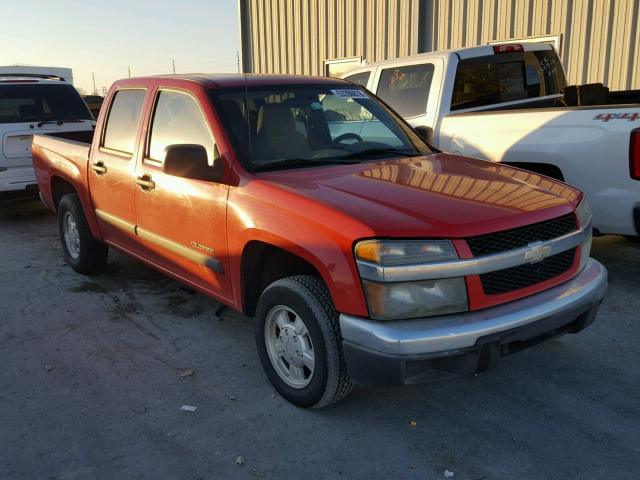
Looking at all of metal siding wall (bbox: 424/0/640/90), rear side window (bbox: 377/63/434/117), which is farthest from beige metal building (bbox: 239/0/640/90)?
rear side window (bbox: 377/63/434/117)

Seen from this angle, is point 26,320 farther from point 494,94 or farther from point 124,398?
point 494,94

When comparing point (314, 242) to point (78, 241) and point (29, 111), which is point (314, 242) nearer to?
point (78, 241)

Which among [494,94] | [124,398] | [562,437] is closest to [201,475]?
[124,398]

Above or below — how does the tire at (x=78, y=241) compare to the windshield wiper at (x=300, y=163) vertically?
below

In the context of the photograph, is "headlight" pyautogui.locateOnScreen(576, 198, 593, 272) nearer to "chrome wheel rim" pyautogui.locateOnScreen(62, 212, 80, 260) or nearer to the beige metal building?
"chrome wheel rim" pyautogui.locateOnScreen(62, 212, 80, 260)

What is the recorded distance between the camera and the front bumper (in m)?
2.55

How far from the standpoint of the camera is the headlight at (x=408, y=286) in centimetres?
259

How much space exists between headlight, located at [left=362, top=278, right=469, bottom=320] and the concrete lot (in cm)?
71

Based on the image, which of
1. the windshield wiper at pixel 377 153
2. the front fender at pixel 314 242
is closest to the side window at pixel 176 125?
the front fender at pixel 314 242

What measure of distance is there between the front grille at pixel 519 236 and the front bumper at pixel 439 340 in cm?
28

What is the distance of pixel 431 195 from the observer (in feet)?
9.73

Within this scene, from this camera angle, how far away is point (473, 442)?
2.86m

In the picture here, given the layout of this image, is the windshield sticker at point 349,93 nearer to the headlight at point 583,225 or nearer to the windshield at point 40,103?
the headlight at point 583,225

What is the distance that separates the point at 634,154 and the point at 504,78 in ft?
7.10
